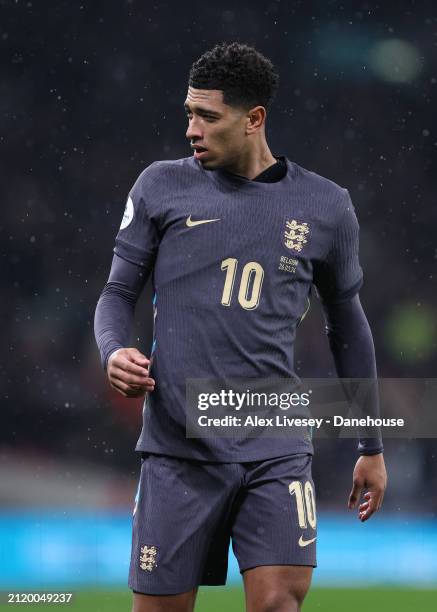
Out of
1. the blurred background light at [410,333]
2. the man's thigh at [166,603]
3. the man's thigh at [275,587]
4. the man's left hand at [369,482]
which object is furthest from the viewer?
the blurred background light at [410,333]

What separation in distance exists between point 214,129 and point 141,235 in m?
0.34

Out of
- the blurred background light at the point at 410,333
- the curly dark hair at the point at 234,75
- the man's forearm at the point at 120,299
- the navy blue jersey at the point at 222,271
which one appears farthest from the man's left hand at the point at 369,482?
the blurred background light at the point at 410,333

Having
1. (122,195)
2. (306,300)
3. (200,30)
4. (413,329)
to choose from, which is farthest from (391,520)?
(306,300)

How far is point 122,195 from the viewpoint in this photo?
9445mm

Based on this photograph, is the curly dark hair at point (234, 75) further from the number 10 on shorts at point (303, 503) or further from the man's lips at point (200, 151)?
the number 10 on shorts at point (303, 503)

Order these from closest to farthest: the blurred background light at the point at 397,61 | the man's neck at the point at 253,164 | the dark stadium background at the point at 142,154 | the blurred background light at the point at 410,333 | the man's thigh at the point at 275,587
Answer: the man's thigh at the point at 275,587 < the man's neck at the point at 253,164 < the dark stadium background at the point at 142,154 < the blurred background light at the point at 410,333 < the blurred background light at the point at 397,61

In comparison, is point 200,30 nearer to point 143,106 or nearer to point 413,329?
point 143,106

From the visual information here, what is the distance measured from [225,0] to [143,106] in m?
1.09

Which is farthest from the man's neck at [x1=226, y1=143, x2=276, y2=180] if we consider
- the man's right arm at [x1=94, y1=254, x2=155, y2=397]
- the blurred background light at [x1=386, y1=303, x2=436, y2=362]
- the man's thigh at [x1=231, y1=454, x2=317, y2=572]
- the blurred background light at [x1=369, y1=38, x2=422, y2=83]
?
the blurred background light at [x1=369, y1=38, x2=422, y2=83]

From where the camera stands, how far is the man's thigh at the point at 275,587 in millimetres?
2881

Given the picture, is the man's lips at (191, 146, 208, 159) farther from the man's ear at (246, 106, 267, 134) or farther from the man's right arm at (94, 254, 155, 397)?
the man's right arm at (94, 254, 155, 397)

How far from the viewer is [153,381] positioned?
2770mm

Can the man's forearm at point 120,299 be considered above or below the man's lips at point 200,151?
below

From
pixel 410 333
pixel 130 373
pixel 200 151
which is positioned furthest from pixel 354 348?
pixel 410 333
